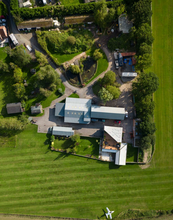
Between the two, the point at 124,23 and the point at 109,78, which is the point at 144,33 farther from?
the point at 109,78

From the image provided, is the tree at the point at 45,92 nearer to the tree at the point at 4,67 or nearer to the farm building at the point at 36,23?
the tree at the point at 4,67

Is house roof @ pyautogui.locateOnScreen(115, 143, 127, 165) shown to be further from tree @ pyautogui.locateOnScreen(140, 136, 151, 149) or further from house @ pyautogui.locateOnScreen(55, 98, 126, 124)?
house @ pyautogui.locateOnScreen(55, 98, 126, 124)

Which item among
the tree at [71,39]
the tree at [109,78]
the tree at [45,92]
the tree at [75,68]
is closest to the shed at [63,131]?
the tree at [45,92]

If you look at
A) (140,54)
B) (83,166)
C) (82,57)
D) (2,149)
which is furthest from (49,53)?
(83,166)

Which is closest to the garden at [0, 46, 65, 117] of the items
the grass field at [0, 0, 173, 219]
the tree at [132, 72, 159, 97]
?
the grass field at [0, 0, 173, 219]

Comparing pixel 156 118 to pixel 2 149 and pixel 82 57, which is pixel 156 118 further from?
pixel 2 149

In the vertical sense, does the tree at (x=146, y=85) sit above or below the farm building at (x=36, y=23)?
below
